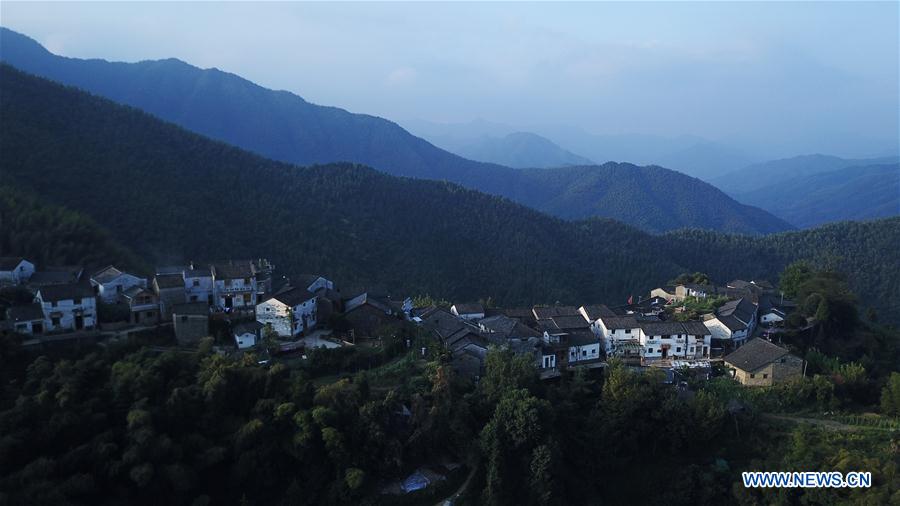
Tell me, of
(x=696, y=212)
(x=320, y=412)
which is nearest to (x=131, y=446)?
(x=320, y=412)

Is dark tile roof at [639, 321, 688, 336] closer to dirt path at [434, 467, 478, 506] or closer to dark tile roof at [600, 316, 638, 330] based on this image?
dark tile roof at [600, 316, 638, 330]

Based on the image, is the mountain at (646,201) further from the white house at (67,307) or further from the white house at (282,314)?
the white house at (67,307)

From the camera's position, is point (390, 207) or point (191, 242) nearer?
point (191, 242)

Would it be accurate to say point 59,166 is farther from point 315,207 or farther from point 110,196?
point 315,207

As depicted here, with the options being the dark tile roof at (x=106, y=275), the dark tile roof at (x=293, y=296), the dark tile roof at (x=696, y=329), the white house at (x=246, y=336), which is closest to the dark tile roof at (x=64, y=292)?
the dark tile roof at (x=106, y=275)

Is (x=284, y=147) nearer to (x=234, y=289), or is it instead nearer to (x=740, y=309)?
(x=234, y=289)

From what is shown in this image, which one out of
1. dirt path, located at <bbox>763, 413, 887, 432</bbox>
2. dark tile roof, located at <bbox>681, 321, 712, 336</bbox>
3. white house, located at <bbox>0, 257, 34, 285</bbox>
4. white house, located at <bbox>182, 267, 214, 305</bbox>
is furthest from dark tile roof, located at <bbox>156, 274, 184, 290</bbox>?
dirt path, located at <bbox>763, 413, 887, 432</bbox>

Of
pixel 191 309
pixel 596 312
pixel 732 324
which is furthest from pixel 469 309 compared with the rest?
pixel 191 309

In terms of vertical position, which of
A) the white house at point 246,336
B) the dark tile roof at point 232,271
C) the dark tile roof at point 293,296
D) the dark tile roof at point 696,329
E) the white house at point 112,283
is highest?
the dark tile roof at point 232,271
